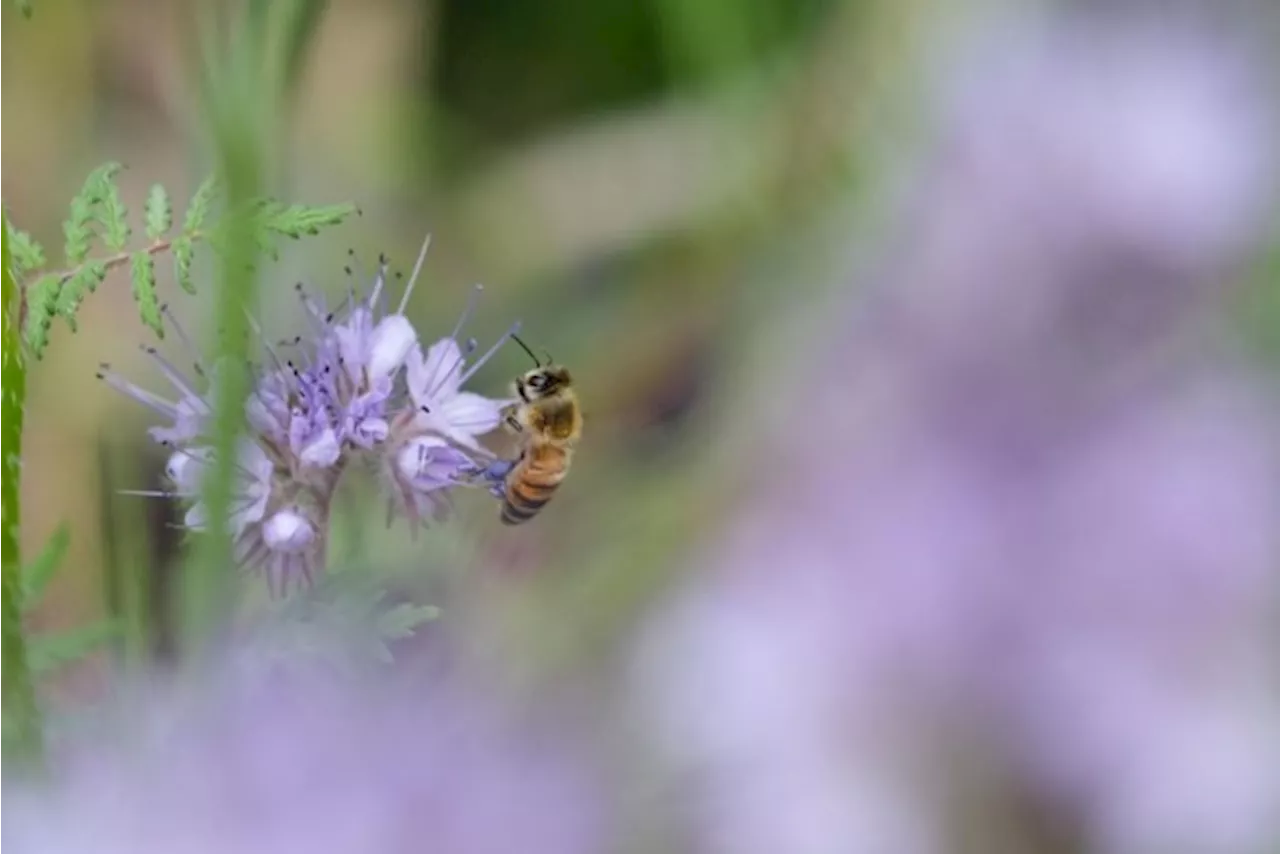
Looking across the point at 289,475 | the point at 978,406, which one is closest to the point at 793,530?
the point at 978,406

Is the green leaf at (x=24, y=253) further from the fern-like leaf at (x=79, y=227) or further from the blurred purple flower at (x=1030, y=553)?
the blurred purple flower at (x=1030, y=553)

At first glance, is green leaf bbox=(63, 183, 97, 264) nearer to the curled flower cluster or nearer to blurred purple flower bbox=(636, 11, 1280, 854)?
the curled flower cluster

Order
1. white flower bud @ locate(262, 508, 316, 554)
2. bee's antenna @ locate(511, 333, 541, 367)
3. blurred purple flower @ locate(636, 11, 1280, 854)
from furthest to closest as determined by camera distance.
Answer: bee's antenna @ locate(511, 333, 541, 367) → white flower bud @ locate(262, 508, 316, 554) → blurred purple flower @ locate(636, 11, 1280, 854)

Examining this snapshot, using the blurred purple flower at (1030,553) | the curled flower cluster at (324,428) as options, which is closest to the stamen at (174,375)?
the curled flower cluster at (324,428)

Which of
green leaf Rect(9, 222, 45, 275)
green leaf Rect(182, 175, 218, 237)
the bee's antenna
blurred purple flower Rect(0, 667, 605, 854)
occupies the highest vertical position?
the bee's antenna

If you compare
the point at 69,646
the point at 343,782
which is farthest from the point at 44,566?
the point at 343,782

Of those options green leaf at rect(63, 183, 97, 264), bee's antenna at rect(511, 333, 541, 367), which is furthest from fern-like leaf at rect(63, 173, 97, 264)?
bee's antenna at rect(511, 333, 541, 367)
